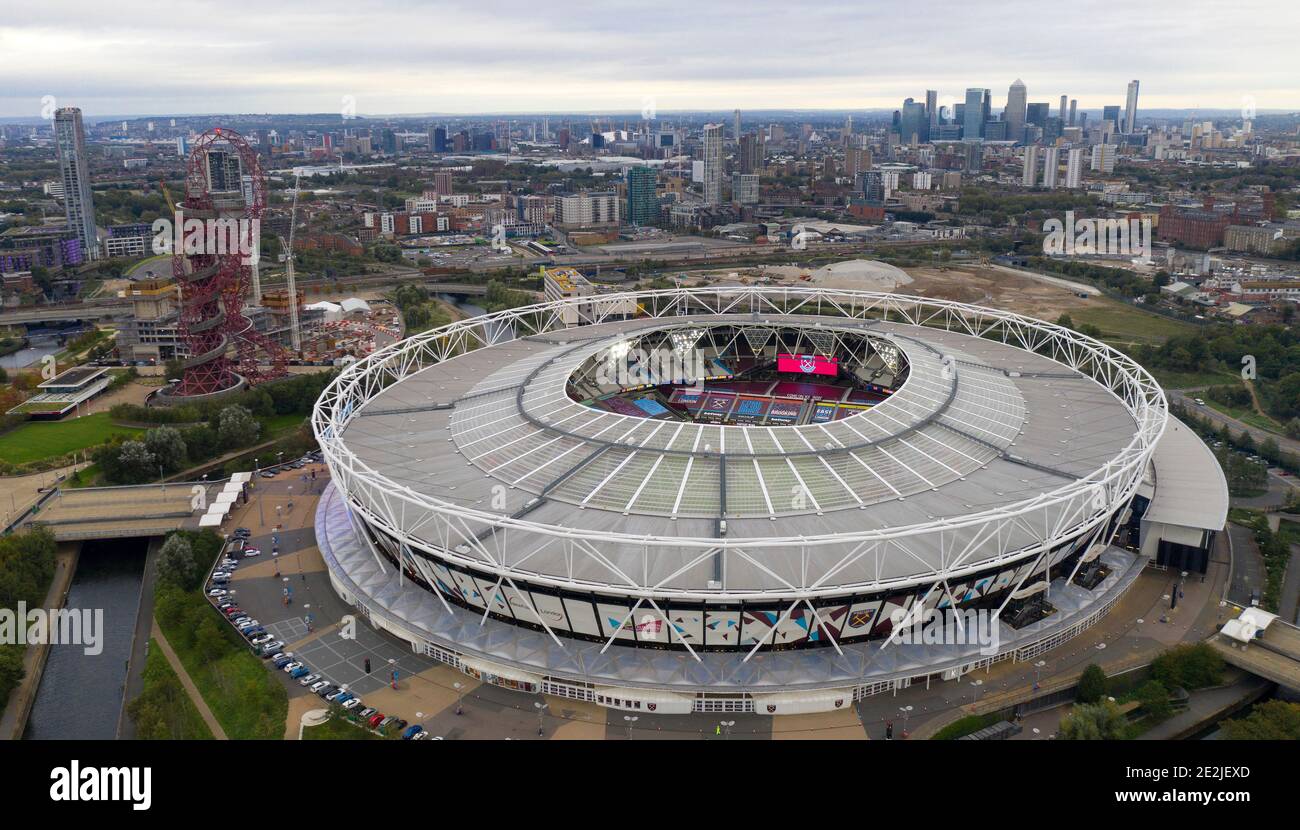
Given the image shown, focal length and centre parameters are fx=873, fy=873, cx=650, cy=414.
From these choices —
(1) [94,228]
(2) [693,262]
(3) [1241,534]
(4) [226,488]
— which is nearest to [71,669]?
(4) [226,488]

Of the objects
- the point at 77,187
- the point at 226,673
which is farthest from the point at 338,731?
the point at 77,187

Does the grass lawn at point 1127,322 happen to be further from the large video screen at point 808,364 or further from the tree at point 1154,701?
the tree at point 1154,701

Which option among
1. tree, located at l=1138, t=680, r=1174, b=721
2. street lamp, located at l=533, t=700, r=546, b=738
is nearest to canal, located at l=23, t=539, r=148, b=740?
street lamp, located at l=533, t=700, r=546, b=738

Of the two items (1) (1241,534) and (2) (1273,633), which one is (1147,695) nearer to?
(2) (1273,633)

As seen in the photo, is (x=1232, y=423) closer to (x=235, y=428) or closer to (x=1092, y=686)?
(x=1092, y=686)

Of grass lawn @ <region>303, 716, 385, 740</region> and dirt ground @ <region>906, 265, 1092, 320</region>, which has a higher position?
dirt ground @ <region>906, 265, 1092, 320</region>

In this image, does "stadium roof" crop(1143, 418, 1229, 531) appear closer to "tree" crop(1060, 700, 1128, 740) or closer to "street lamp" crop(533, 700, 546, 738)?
"tree" crop(1060, 700, 1128, 740)

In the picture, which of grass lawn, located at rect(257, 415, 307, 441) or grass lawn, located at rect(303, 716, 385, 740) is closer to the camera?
grass lawn, located at rect(303, 716, 385, 740)
